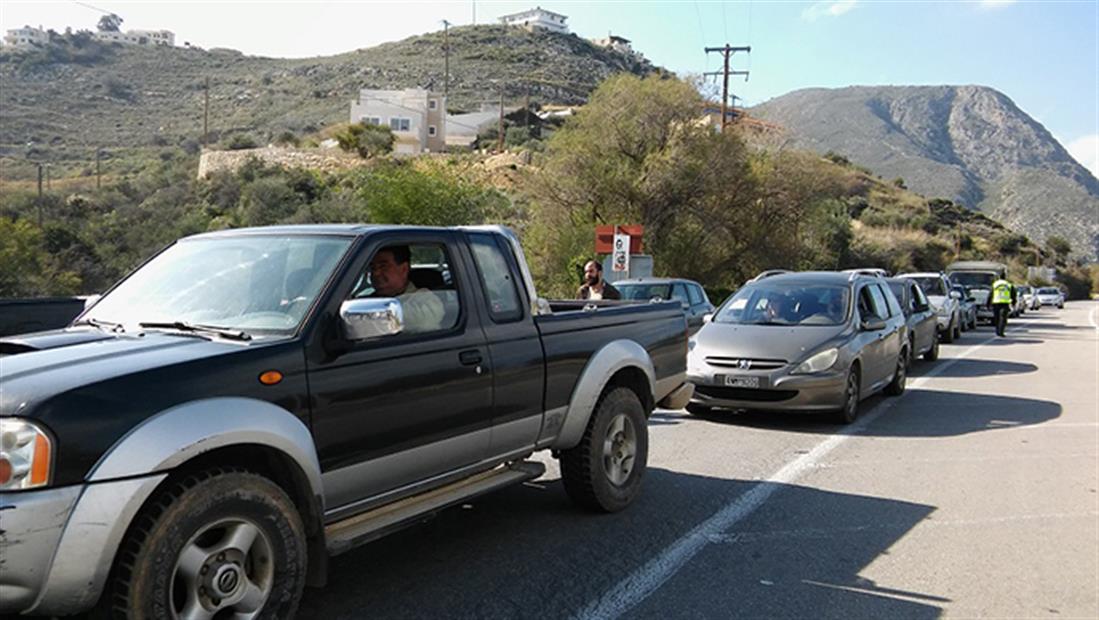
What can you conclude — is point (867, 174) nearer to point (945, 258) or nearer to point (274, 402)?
point (945, 258)

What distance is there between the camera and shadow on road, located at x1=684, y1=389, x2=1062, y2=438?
31.9 feet

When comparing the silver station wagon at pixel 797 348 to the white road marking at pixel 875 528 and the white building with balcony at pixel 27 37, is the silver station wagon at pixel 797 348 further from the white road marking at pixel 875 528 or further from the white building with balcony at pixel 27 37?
the white building with balcony at pixel 27 37

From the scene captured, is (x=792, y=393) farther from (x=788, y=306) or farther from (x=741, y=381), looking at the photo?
(x=788, y=306)

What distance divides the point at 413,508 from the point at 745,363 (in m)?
6.02

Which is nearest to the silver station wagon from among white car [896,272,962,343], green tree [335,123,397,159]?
white car [896,272,962,343]

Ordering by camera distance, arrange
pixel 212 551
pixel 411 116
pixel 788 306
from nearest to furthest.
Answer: pixel 212 551 < pixel 788 306 < pixel 411 116

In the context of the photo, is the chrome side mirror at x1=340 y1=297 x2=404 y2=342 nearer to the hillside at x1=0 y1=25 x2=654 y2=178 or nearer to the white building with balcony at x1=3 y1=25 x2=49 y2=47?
the hillside at x1=0 y1=25 x2=654 y2=178

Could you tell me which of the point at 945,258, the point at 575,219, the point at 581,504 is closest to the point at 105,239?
the point at 575,219

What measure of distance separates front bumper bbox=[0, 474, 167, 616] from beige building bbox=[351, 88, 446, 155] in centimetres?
8221

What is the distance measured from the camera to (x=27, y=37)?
92750 mm

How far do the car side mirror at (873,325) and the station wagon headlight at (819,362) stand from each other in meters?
1.05

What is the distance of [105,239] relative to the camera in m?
28.0

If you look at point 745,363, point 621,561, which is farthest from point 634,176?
point 621,561

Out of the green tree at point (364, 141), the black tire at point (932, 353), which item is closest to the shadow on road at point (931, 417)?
the black tire at point (932, 353)
